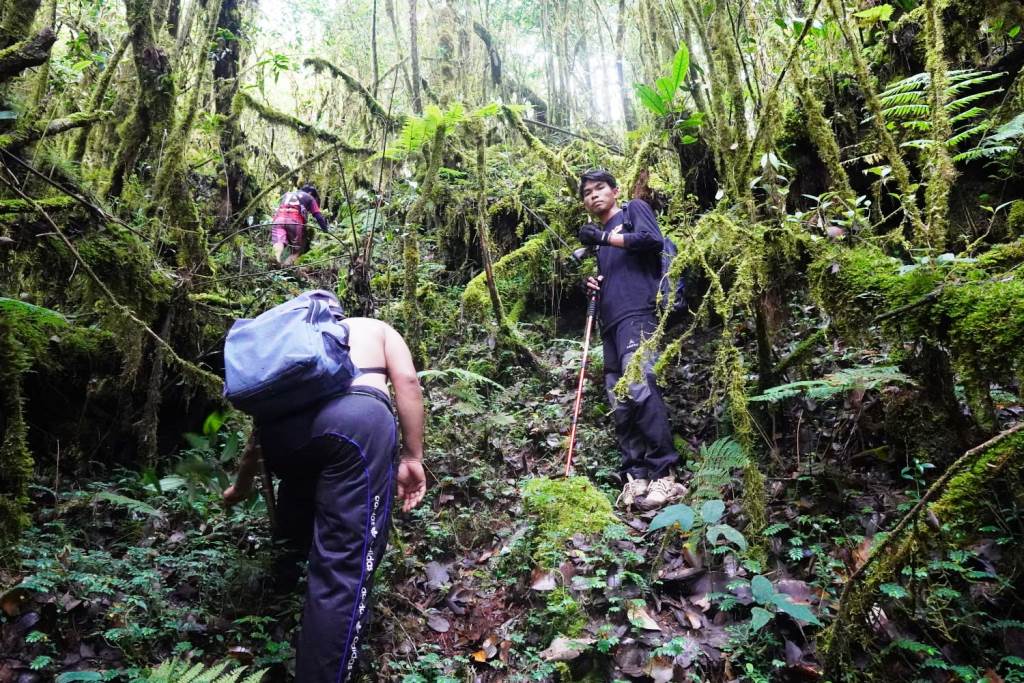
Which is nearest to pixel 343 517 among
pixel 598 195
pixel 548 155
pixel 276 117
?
pixel 598 195

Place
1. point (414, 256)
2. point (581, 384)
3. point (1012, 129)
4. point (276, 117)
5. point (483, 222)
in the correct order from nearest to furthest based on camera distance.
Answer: point (1012, 129)
point (414, 256)
point (581, 384)
point (483, 222)
point (276, 117)

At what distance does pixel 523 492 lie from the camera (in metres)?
3.90

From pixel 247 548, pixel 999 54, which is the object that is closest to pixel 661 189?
pixel 999 54

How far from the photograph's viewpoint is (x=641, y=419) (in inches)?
176

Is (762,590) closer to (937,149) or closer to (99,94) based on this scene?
(937,149)

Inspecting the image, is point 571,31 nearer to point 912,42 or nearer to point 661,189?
point 661,189

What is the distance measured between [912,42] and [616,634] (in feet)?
19.1

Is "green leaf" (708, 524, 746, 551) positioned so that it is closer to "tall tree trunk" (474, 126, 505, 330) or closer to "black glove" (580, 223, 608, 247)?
"black glove" (580, 223, 608, 247)

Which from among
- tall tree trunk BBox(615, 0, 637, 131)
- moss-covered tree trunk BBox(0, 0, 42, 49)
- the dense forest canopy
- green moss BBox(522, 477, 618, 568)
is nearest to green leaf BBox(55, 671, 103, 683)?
the dense forest canopy

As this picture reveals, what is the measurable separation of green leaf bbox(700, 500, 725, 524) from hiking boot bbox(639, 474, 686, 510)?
1.00 meters

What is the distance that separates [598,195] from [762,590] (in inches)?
142

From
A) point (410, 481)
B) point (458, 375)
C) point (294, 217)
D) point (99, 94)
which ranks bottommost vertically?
point (410, 481)

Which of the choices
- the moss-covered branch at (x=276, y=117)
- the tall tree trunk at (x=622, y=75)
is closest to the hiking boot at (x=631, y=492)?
the moss-covered branch at (x=276, y=117)

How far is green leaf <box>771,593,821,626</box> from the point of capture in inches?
96.3
